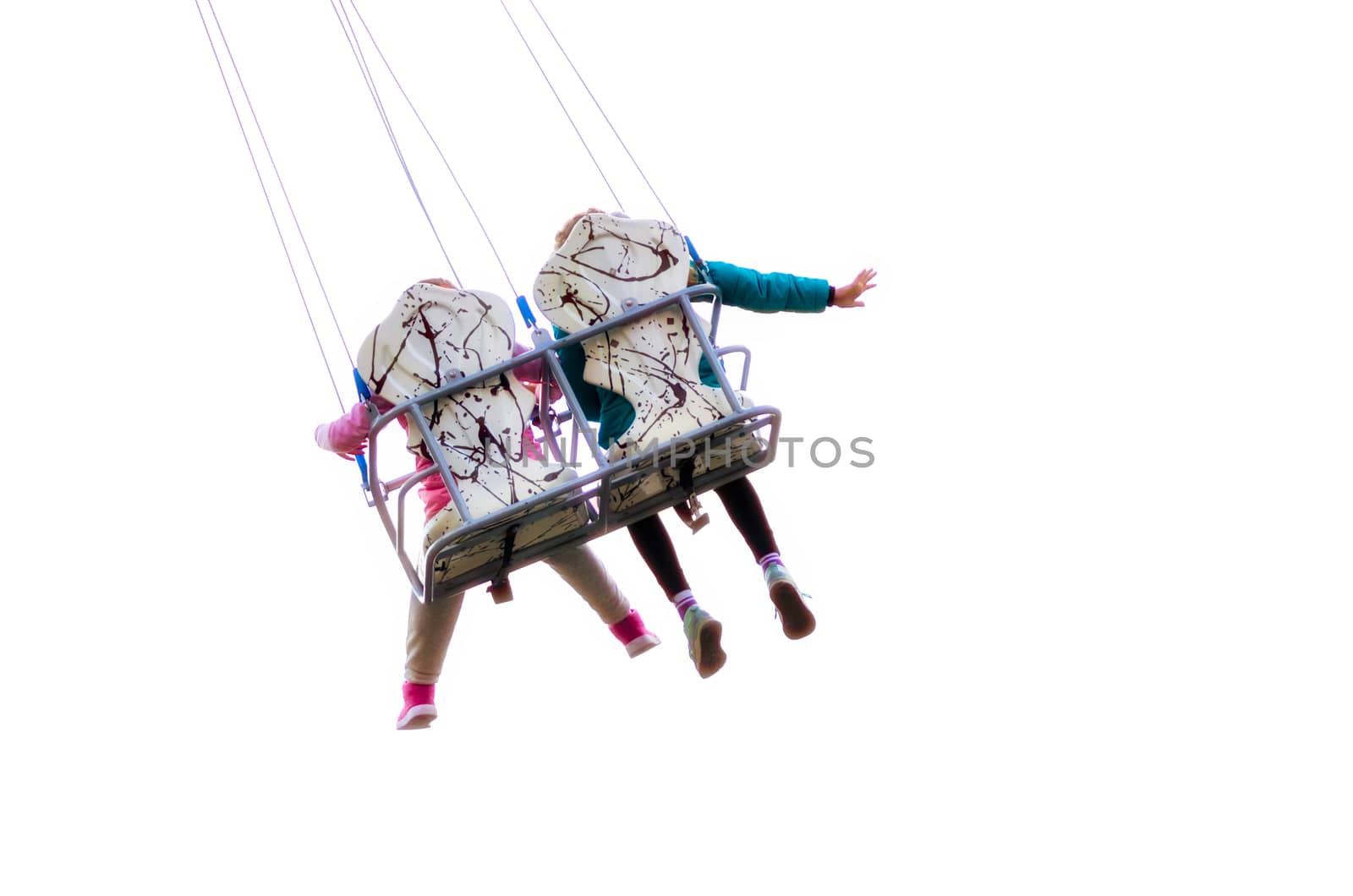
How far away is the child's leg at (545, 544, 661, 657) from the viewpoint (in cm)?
680

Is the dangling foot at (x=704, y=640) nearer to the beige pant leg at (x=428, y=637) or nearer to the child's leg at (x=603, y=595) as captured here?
the child's leg at (x=603, y=595)

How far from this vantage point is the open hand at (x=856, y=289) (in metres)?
6.66

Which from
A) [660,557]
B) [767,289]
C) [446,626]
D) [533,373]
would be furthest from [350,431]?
[767,289]

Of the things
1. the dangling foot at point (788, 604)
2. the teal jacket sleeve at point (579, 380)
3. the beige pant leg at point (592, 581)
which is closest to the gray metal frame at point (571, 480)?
the teal jacket sleeve at point (579, 380)

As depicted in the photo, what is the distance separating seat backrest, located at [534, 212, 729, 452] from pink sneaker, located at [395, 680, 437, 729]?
1456 mm

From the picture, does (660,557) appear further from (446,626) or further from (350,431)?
(350,431)

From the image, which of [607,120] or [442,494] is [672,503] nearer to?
[442,494]

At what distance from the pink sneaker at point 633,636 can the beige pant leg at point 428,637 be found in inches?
24.2

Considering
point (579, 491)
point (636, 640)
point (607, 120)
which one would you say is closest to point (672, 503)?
point (579, 491)

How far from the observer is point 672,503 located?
6.22 metres

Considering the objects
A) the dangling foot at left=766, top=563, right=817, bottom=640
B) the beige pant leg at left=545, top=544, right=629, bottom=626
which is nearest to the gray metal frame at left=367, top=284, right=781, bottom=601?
the dangling foot at left=766, top=563, right=817, bottom=640

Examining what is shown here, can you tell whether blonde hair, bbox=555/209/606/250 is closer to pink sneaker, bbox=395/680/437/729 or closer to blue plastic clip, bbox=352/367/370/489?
blue plastic clip, bbox=352/367/370/489

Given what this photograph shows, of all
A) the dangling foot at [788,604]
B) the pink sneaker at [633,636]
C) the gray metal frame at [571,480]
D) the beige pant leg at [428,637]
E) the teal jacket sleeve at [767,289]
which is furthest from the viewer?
the pink sneaker at [633,636]

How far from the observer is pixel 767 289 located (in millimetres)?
6527
